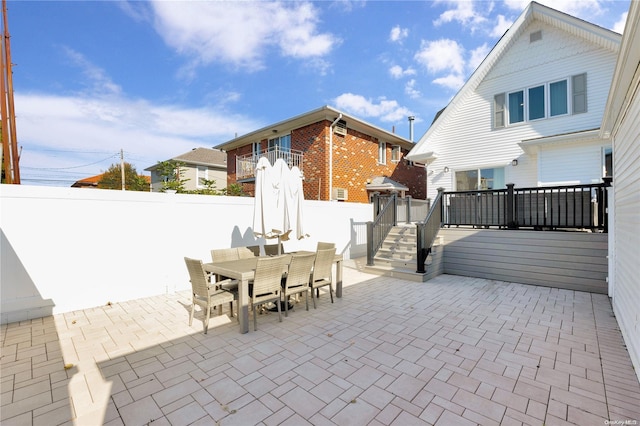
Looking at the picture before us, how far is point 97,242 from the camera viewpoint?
506 cm

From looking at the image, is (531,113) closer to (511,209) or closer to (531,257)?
(511,209)

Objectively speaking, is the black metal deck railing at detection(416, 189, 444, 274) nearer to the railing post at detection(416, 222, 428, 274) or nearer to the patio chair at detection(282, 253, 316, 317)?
the railing post at detection(416, 222, 428, 274)

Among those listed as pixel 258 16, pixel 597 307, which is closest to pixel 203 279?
pixel 597 307

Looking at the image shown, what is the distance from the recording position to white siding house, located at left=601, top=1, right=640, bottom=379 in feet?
8.73

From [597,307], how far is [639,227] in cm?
293

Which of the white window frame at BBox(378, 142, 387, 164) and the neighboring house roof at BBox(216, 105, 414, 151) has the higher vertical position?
the neighboring house roof at BBox(216, 105, 414, 151)

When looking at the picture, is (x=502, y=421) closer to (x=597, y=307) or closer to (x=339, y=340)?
(x=339, y=340)

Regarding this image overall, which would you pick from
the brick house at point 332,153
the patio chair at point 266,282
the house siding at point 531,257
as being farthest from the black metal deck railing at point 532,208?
the patio chair at point 266,282

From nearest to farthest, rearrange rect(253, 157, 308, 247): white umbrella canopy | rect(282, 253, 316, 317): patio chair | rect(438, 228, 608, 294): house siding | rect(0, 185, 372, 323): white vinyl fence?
rect(0, 185, 372, 323): white vinyl fence → rect(282, 253, 316, 317): patio chair → rect(253, 157, 308, 247): white umbrella canopy → rect(438, 228, 608, 294): house siding

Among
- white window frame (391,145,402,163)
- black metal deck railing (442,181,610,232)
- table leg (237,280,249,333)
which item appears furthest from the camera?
white window frame (391,145,402,163)

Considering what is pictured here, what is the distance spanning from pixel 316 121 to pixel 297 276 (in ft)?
34.3

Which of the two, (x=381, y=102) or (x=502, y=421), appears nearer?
(x=502, y=421)

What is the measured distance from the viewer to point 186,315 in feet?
15.2

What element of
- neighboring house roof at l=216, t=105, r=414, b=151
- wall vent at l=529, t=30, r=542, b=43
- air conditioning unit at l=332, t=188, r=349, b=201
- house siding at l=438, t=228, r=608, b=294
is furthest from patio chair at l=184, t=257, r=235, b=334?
wall vent at l=529, t=30, r=542, b=43
